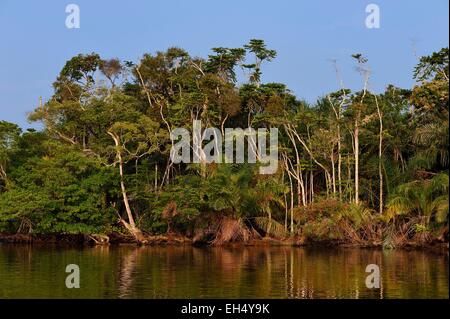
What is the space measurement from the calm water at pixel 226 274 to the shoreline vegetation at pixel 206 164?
13.5 feet

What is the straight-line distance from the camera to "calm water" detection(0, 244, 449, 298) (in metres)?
16.3

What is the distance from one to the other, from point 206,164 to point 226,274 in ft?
52.5

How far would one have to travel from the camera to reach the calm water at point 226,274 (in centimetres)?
1634

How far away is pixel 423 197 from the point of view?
2845 cm

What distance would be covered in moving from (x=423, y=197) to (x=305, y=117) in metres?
9.17

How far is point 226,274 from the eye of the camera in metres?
20.4

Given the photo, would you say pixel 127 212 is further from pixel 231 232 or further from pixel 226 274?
pixel 226 274

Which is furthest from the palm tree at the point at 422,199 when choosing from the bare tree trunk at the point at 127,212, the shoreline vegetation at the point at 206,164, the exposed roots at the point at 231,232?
the bare tree trunk at the point at 127,212

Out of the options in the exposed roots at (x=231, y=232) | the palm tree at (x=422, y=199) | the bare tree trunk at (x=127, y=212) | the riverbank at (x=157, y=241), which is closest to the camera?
the palm tree at (x=422, y=199)

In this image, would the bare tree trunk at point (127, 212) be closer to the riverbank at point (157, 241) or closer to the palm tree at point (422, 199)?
the riverbank at point (157, 241)

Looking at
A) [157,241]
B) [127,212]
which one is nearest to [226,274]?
[157,241]
